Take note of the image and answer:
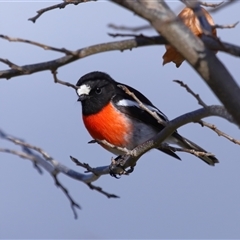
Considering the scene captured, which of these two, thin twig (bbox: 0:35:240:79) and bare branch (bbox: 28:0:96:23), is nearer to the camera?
thin twig (bbox: 0:35:240:79)

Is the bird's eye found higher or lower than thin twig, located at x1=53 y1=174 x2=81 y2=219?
higher

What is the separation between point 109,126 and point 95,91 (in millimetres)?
323

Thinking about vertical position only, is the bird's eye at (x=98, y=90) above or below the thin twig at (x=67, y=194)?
above

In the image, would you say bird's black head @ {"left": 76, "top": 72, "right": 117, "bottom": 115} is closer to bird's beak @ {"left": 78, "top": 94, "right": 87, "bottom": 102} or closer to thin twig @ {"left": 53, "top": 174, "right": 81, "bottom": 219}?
bird's beak @ {"left": 78, "top": 94, "right": 87, "bottom": 102}

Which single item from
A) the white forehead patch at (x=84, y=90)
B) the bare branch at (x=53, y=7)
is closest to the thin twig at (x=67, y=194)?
the bare branch at (x=53, y=7)

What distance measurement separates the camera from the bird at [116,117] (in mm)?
3650

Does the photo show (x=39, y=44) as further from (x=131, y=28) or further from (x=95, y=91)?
(x=95, y=91)

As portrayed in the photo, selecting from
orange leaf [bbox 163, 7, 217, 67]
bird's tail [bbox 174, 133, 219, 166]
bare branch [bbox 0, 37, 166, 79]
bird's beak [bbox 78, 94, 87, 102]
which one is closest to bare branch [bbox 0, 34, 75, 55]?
bare branch [bbox 0, 37, 166, 79]

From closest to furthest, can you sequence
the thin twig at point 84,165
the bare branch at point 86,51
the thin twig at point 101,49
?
the thin twig at point 101,49, the bare branch at point 86,51, the thin twig at point 84,165

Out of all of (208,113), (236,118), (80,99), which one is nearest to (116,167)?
(80,99)

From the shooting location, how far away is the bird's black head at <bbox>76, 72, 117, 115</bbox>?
3764 millimetres

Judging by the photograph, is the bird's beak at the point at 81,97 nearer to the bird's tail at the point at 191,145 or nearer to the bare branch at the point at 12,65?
the bird's tail at the point at 191,145

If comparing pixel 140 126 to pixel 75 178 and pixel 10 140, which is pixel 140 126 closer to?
pixel 75 178

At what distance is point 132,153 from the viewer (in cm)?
249
